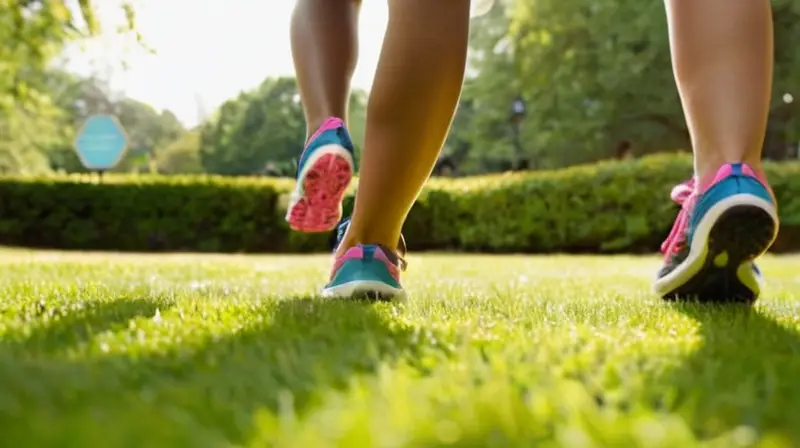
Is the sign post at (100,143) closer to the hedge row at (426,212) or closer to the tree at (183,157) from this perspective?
the hedge row at (426,212)

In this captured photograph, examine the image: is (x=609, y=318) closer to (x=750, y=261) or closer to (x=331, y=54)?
(x=750, y=261)

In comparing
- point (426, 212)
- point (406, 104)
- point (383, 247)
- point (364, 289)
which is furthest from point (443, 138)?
point (426, 212)

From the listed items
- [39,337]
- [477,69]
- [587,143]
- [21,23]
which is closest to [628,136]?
[587,143]

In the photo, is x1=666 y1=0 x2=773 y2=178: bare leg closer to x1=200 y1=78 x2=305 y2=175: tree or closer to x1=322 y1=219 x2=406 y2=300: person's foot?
x1=322 y1=219 x2=406 y2=300: person's foot

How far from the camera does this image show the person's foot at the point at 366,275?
2.08m

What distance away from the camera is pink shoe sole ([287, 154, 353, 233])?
237 centimetres

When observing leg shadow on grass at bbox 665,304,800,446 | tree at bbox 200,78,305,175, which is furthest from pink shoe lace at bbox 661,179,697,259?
tree at bbox 200,78,305,175

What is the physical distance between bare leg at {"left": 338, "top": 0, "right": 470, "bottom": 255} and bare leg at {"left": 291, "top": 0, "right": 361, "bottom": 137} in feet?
1.24

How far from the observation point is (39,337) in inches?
50.6

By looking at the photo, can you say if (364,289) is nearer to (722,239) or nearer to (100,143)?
(722,239)

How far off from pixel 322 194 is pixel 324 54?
1.51 ft

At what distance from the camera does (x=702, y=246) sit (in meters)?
1.84

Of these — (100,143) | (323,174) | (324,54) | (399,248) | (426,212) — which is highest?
(324,54)

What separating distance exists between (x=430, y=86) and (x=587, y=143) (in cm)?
2175
